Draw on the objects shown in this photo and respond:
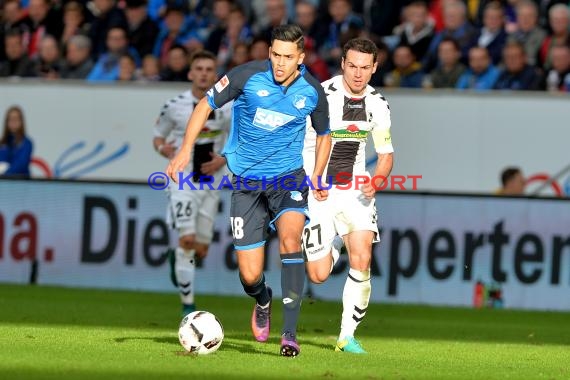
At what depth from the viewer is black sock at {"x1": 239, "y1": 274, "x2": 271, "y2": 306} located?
1064cm

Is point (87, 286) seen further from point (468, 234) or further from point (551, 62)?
point (551, 62)

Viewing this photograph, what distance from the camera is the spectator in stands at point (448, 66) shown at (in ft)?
60.6

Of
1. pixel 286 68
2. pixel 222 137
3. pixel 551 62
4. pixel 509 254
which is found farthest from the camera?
pixel 551 62

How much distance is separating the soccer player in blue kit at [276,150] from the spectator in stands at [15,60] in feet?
34.9

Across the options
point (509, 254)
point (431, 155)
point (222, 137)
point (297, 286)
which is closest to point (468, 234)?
point (509, 254)

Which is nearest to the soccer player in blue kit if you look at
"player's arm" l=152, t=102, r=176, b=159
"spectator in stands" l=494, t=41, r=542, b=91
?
"player's arm" l=152, t=102, r=176, b=159

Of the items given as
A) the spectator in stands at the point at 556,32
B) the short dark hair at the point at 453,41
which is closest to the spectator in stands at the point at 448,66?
the short dark hair at the point at 453,41

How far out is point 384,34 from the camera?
19.6 metres

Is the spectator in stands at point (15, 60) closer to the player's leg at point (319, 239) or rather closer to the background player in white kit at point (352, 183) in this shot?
the background player in white kit at point (352, 183)

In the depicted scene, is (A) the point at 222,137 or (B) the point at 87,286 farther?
(B) the point at 87,286

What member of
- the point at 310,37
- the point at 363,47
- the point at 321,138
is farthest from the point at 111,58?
the point at 321,138

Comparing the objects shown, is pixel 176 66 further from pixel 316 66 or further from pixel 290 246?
pixel 290 246

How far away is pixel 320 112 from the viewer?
10062mm

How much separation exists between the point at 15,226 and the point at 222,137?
14.3ft
